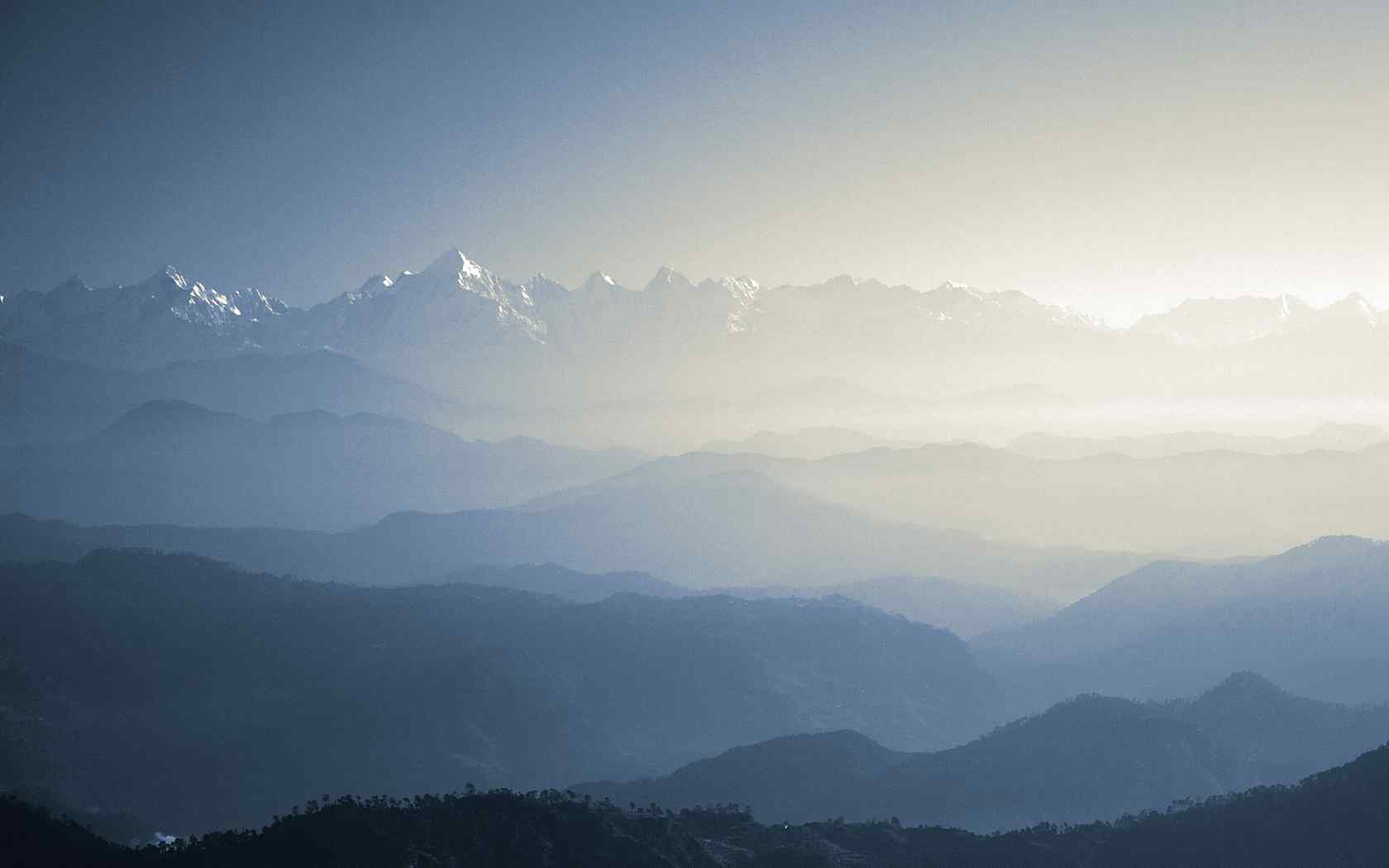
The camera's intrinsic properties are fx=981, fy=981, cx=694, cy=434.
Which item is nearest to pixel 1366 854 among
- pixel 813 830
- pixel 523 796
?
pixel 813 830

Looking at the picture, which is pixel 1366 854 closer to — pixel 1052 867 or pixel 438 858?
pixel 1052 867

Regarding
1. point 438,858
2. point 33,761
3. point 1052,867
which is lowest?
point 1052,867

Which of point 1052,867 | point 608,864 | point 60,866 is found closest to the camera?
point 60,866

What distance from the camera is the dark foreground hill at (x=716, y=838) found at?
11144cm

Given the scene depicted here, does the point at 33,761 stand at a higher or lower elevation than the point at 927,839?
higher

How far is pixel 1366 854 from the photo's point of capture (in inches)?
5015

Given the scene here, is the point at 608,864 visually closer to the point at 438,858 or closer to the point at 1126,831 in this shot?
the point at 438,858

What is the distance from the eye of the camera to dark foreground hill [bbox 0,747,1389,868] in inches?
4387

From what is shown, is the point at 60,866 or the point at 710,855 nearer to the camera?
the point at 60,866

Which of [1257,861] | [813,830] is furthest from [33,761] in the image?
[1257,861]

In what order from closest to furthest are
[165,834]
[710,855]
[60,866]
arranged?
1. [60,866]
2. [710,855]
3. [165,834]

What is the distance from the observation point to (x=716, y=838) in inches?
5635

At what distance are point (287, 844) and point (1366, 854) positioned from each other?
442 feet

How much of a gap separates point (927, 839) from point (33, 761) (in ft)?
577
